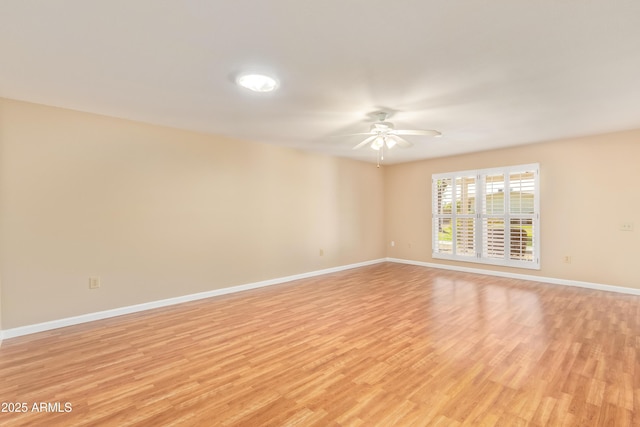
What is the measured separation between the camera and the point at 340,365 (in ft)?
7.63

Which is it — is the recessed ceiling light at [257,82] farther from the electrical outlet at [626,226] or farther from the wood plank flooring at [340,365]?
the electrical outlet at [626,226]

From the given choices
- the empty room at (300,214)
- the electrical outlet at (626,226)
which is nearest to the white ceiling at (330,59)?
the empty room at (300,214)

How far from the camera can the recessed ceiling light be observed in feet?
8.06

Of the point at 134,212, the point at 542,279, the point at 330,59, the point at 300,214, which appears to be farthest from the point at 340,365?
the point at 542,279

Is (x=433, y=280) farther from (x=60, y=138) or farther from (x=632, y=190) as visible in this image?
(x=60, y=138)

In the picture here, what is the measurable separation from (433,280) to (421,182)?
7.88 feet

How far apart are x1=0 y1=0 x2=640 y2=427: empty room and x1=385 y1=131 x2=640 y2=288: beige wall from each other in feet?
0.10

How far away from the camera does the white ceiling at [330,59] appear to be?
1.69 meters

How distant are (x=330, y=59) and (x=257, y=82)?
2.27ft

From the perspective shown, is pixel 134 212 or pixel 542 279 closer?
pixel 134 212

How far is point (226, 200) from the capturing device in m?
4.48

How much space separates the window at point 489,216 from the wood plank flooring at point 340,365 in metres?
1.48


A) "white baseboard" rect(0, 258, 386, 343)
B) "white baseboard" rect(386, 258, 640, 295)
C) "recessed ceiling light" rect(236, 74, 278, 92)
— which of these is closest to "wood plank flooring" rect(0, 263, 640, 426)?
"white baseboard" rect(0, 258, 386, 343)

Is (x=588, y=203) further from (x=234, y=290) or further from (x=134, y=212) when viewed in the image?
(x=134, y=212)
